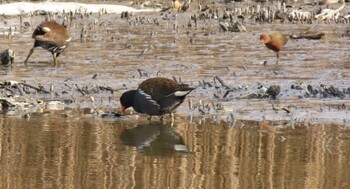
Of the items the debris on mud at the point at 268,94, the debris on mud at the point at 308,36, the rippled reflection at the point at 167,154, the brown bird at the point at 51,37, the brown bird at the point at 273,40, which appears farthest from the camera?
the debris on mud at the point at 308,36

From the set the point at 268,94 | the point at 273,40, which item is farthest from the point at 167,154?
the point at 273,40

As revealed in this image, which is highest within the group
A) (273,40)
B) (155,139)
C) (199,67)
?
(273,40)

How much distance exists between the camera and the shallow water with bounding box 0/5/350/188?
7.65 metres

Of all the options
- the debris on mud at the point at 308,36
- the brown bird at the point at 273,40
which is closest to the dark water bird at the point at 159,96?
the brown bird at the point at 273,40

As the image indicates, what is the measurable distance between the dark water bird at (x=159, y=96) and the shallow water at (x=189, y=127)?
8.2 inches

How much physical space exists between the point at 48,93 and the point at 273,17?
1208cm

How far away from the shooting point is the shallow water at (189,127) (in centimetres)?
765

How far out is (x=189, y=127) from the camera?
10.2 metres

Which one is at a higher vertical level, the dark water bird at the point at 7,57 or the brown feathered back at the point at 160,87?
the brown feathered back at the point at 160,87

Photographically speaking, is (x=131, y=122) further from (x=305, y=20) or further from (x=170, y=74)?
(x=305, y=20)

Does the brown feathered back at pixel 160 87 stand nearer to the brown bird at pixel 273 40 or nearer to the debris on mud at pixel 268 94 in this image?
the debris on mud at pixel 268 94

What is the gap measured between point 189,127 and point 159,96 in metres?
0.50

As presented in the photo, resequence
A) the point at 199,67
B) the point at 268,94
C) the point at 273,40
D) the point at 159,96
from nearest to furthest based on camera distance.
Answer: the point at 159,96
the point at 268,94
the point at 199,67
the point at 273,40

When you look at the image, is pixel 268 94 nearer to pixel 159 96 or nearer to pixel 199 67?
pixel 159 96
